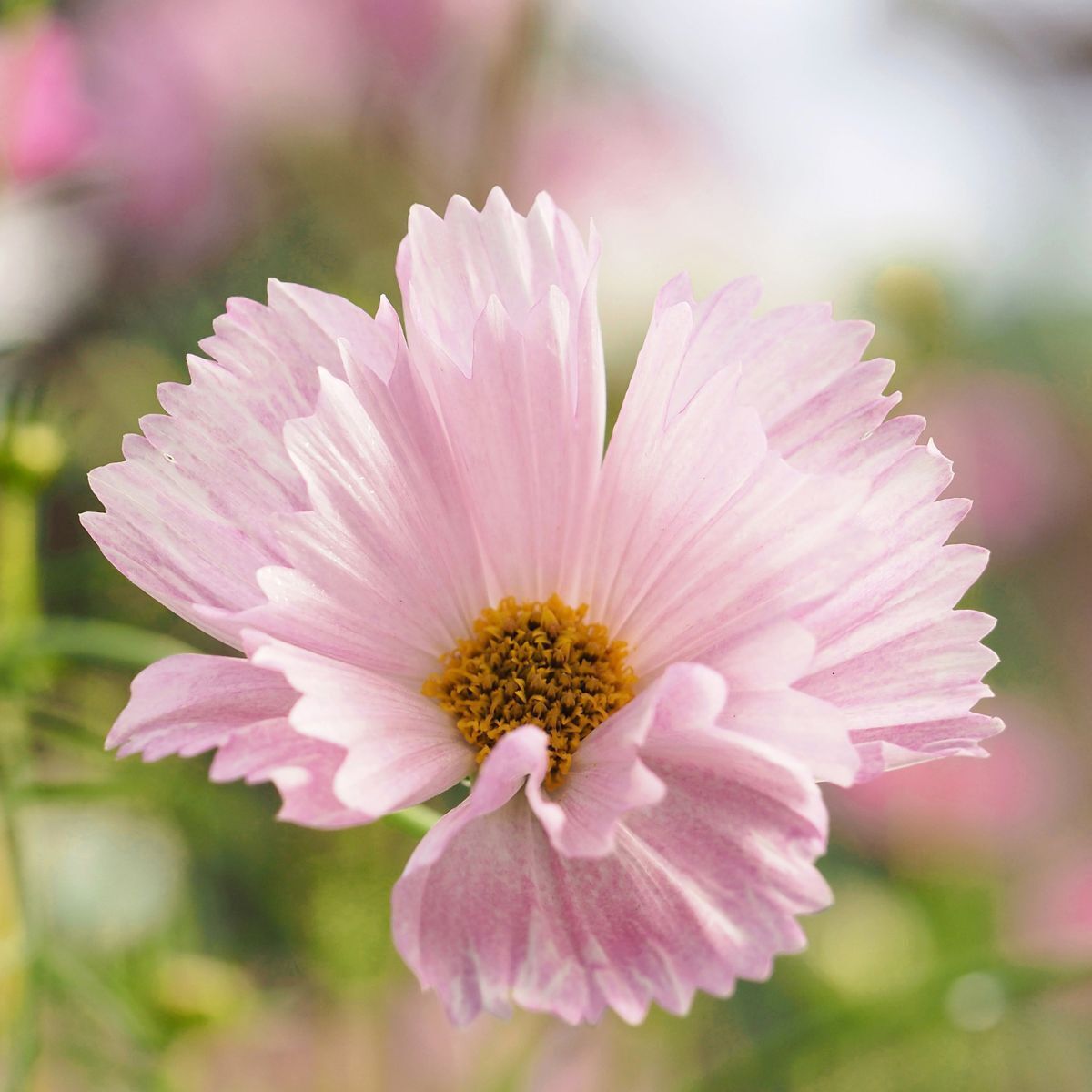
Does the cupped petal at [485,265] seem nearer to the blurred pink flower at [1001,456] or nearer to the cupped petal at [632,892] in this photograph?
Answer: the cupped petal at [632,892]

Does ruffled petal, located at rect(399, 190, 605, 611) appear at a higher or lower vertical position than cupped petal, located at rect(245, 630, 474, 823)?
higher

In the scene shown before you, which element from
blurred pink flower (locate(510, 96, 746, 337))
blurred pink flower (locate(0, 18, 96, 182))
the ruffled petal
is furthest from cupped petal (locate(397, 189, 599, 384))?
blurred pink flower (locate(510, 96, 746, 337))

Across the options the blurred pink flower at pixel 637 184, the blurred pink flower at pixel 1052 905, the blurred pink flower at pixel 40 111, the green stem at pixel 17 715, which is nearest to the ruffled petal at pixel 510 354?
the green stem at pixel 17 715

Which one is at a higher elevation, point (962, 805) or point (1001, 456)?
point (1001, 456)

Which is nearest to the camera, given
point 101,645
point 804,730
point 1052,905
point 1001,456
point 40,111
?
point 804,730

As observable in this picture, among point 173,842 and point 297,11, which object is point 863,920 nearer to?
point 173,842

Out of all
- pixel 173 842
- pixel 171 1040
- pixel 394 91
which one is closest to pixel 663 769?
pixel 171 1040

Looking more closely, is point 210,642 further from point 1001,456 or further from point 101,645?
point 1001,456

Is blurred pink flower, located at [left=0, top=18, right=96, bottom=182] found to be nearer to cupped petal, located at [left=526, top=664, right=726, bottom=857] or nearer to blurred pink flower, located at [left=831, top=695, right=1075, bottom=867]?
cupped petal, located at [left=526, top=664, right=726, bottom=857]

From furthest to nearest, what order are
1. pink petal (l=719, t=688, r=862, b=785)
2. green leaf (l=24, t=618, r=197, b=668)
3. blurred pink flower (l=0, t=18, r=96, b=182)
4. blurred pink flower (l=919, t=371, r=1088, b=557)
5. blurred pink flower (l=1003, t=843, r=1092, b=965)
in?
blurred pink flower (l=919, t=371, r=1088, b=557) < blurred pink flower (l=1003, t=843, r=1092, b=965) < blurred pink flower (l=0, t=18, r=96, b=182) < green leaf (l=24, t=618, r=197, b=668) < pink petal (l=719, t=688, r=862, b=785)

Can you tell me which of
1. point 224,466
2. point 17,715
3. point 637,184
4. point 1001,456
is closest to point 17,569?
point 17,715
